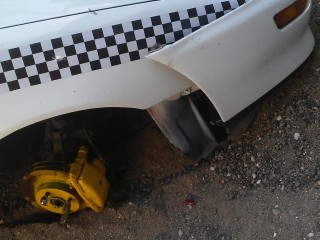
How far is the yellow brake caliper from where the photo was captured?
2.50 meters

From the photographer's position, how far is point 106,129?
302 centimetres

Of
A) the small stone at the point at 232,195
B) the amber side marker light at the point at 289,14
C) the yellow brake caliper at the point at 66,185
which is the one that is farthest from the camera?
the small stone at the point at 232,195

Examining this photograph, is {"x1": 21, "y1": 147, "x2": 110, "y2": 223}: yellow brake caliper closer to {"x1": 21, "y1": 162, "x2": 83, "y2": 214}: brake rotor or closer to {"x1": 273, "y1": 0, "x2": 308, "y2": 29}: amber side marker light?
{"x1": 21, "y1": 162, "x2": 83, "y2": 214}: brake rotor

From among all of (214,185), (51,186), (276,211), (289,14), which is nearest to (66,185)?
(51,186)

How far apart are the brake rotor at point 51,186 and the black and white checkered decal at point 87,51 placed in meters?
0.68

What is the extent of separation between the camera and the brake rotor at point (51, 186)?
2514 millimetres

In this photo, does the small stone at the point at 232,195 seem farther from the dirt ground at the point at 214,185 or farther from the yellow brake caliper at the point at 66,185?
the yellow brake caliper at the point at 66,185

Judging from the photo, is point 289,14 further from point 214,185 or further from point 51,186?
point 51,186

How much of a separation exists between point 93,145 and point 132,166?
1.21 ft

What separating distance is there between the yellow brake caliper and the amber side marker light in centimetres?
121

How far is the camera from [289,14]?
229cm

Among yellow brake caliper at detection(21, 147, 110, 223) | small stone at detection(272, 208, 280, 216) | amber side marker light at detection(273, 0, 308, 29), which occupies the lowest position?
small stone at detection(272, 208, 280, 216)

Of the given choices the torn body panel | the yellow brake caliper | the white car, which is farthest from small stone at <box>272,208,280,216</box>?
the yellow brake caliper

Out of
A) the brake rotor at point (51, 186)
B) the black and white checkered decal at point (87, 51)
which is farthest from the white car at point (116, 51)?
the brake rotor at point (51, 186)
